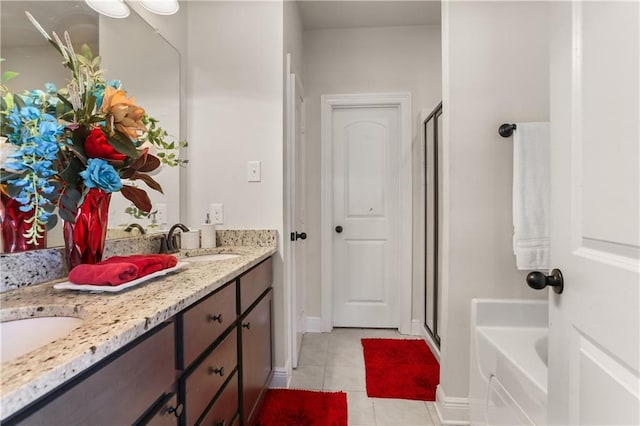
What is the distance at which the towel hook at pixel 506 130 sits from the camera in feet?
4.61

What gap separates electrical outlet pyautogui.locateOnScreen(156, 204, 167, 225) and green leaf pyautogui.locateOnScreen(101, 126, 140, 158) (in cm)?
81

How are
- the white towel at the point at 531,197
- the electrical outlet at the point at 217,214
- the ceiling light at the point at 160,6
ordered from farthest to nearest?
the electrical outlet at the point at 217,214, the ceiling light at the point at 160,6, the white towel at the point at 531,197

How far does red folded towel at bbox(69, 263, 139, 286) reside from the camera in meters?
0.83

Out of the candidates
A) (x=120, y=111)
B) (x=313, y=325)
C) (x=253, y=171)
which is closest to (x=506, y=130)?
(x=253, y=171)

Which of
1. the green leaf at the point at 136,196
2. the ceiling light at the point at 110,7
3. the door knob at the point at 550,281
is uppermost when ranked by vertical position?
the ceiling light at the point at 110,7

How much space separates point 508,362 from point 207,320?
3.63 ft

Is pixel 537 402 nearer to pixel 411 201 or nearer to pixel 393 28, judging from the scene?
pixel 411 201

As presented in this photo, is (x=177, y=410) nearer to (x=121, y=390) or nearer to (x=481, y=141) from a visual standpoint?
(x=121, y=390)

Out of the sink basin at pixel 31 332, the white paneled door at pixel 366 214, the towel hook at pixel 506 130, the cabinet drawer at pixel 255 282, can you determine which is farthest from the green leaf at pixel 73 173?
the white paneled door at pixel 366 214

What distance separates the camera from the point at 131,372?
0.63 metres

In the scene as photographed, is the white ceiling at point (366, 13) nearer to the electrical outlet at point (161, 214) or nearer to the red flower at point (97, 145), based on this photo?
the electrical outlet at point (161, 214)

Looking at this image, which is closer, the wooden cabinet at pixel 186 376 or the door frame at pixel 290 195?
the wooden cabinet at pixel 186 376

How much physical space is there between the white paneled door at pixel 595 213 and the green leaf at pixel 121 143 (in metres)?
1.17

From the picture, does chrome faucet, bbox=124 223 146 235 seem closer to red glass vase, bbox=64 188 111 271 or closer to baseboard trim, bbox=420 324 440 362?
red glass vase, bbox=64 188 111 271
